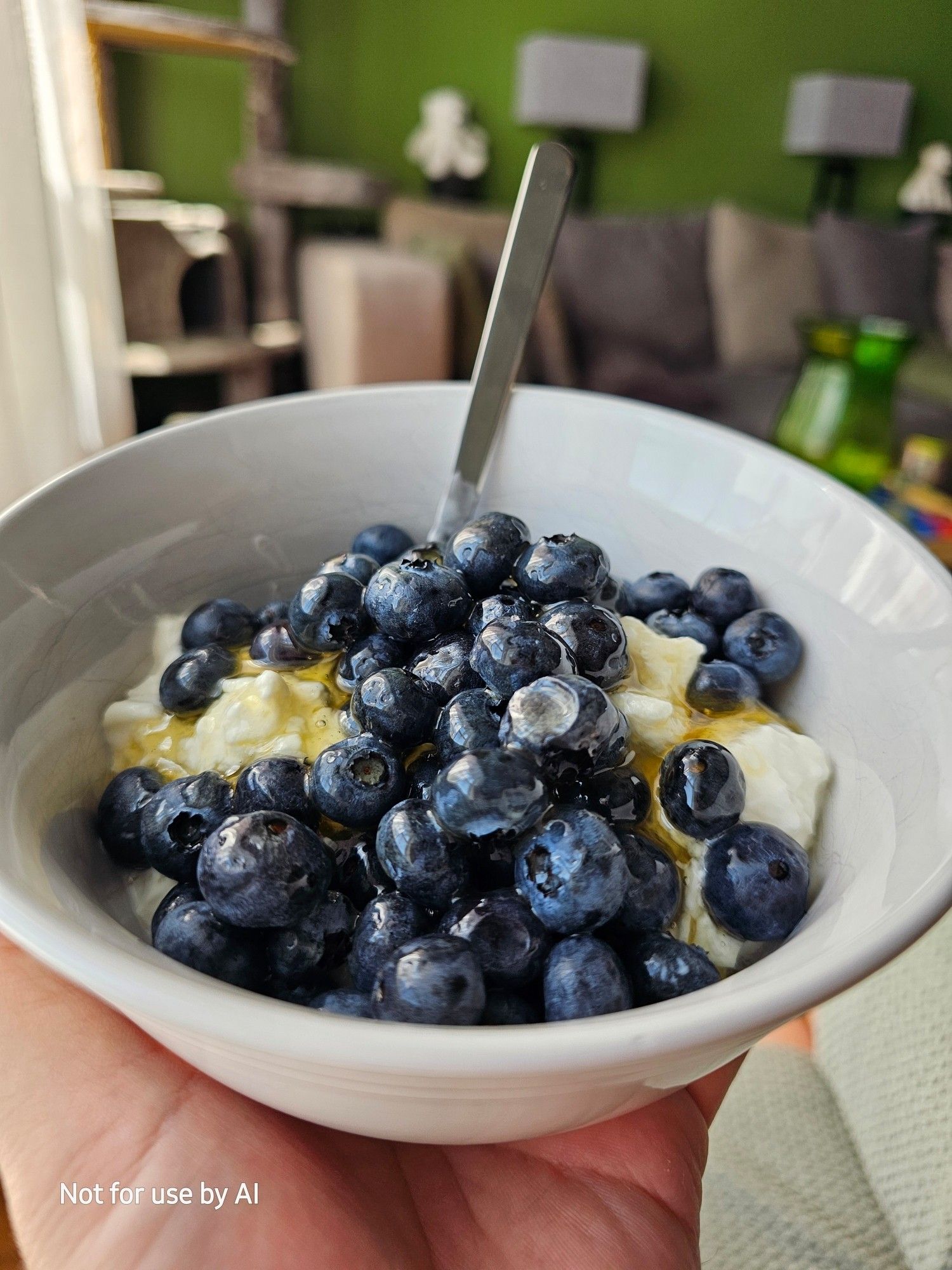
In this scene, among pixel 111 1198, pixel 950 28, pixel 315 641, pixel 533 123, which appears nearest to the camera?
pixel 111 1198

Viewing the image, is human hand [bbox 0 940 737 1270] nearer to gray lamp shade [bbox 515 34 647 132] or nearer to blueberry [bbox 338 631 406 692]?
blueberry [bbox 338 631 406 692]

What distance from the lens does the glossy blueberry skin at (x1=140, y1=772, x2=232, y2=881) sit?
48 cm

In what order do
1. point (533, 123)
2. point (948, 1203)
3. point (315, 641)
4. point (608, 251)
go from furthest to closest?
point (533, 123) < point (608, 251) < point (948, 1203) < point (315, 641)

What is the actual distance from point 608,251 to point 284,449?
8.97 feet

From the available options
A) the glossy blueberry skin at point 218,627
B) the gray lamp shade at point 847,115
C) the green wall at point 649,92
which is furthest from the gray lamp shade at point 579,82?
the glossy blueberry skin at point 218,627

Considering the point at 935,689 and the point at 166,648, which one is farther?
the point at 166,648

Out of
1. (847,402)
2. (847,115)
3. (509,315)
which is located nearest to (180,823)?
(509,315)

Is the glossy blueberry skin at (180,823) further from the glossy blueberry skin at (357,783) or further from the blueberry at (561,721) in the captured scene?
the blueberry at (561,721)

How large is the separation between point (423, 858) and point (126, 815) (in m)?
0.19

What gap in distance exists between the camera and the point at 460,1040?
30 cm

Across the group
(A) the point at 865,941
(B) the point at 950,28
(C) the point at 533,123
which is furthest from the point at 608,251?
(A) the point at 865,941

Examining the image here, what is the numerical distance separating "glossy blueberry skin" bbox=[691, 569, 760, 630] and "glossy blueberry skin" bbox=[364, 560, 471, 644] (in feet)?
0.66

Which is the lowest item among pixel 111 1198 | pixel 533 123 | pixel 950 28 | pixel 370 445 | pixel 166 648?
pixel 111 1198

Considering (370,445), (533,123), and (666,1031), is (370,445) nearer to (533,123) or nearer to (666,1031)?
(666,1031)
